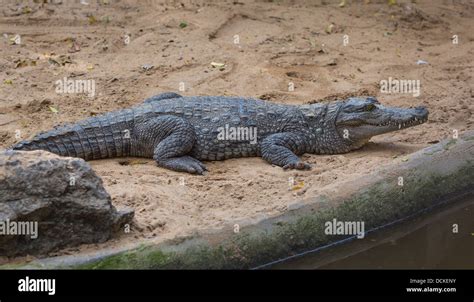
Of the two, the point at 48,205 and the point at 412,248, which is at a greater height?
the point at 48,205

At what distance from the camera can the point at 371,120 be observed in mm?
7863

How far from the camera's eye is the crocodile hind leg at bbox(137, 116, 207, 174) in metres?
7.32

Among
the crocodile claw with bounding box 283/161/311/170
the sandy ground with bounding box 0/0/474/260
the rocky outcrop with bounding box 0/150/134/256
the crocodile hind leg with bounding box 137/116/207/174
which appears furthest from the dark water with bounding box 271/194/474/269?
the crocodile hind leg with bounding box 137/116/207/174

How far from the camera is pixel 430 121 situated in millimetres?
8422

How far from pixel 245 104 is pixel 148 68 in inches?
76.6

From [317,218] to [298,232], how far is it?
0.68 ft

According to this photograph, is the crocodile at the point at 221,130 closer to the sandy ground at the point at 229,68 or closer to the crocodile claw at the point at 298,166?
the crocodile claw at the point at 298,166

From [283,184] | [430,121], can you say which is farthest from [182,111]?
[430,121]

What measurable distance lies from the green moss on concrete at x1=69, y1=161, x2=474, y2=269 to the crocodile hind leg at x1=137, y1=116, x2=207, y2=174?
5.53ft

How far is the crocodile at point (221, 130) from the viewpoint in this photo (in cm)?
733

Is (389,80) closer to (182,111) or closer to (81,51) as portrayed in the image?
(182,111)

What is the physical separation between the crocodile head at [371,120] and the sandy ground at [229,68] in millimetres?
190

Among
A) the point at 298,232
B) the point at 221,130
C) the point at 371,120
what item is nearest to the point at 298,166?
the point at 221,130

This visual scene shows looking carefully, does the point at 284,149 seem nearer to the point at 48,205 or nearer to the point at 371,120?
the point at 371,120
